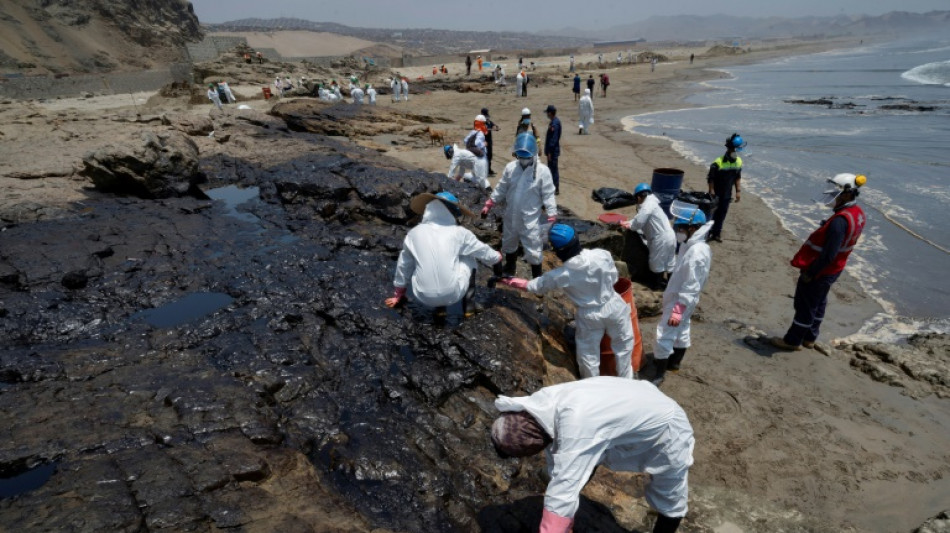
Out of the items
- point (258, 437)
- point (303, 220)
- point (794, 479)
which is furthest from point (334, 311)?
point (794, 479)

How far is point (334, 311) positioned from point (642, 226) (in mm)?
4213

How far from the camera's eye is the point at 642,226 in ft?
20.4

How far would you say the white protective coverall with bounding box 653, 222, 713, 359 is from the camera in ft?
14.3

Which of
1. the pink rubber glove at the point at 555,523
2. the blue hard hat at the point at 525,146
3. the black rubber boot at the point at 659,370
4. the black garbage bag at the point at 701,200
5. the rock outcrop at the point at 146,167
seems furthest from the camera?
the rock outcrop at the point at 146,167

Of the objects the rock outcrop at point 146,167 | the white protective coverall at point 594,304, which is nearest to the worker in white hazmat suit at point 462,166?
the rock outcrop at point 146,167

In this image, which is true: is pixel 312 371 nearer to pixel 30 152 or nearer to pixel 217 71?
pixel 30 152

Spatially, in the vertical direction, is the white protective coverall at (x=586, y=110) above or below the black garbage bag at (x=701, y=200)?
above

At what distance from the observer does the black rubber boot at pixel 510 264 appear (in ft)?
18.7

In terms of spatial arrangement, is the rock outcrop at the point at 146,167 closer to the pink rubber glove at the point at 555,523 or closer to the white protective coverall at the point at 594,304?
the white protective coverall at the point at 594,304

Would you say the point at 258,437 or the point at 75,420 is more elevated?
the point at 75,420

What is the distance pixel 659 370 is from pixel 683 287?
90cm

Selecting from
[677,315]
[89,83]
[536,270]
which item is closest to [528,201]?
[536,270]

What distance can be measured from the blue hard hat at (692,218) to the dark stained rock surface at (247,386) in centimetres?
154

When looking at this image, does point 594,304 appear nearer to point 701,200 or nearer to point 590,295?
point 590,295
